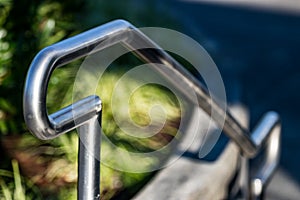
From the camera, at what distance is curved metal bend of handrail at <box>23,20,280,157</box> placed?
6.89 feet

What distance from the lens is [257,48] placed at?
7582 millimetres

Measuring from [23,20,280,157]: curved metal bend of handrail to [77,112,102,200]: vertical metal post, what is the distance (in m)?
0.08

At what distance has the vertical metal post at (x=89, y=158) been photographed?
2363 millimetres

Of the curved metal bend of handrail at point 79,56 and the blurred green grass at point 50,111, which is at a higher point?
the curved metal bend of handrail at point 79,56

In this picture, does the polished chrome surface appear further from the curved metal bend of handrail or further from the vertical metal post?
the vertical metal post

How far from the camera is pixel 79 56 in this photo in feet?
7.58

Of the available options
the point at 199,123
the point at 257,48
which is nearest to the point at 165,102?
the point at 199,123

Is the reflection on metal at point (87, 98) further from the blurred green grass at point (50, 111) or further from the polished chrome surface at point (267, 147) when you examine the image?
the blurred green grass at point (50, 111)

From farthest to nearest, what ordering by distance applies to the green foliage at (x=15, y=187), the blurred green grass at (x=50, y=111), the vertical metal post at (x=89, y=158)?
the blurred green grass at (x=50, y=111) < the green foliage at (x=15, y=187) < the vertical metal post at (x=89, y=158)

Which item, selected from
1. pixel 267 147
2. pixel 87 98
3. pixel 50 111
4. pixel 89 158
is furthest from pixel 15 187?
pixel 267 147

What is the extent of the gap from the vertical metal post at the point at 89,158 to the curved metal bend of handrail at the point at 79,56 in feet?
0.26

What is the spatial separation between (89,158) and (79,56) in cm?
38

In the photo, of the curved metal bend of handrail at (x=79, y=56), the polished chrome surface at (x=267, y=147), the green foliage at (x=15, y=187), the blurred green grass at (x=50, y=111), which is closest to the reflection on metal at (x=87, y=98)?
the curved metal bend of handrail at (x=79, y=56)

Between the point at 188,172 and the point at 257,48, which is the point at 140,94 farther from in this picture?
the point at 257,48
